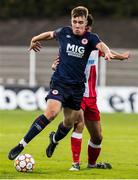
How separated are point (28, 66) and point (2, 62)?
3.78 feet

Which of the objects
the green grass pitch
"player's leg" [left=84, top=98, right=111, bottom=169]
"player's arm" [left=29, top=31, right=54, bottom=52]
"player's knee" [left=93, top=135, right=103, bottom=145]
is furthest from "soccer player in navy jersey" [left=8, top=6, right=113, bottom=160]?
the green grass pitch

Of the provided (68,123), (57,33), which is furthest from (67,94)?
(57,33)

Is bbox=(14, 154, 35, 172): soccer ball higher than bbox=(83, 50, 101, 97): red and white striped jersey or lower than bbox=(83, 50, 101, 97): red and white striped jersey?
lower

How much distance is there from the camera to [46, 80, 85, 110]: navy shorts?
42.8ft

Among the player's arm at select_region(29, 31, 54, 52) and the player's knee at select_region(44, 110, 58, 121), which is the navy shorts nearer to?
the player's knee at select_region(44, 110, 58, 121)

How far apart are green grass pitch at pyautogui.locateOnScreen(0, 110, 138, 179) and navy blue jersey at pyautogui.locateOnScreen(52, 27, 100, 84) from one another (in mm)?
1409

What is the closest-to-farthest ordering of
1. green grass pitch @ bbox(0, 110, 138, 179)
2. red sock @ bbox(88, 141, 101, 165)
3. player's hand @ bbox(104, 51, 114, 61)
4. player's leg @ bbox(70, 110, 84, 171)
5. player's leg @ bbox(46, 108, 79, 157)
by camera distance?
player's hand @ bbox(104, 51, 114, 61) → green grass pitch @ bbox(0, 110, 138, 179) → player's leg @ bbox(46, 108, 79, 157) → player's leg @ bbox(70, 110, 84, 171) → red sock @ bbox(88, 141, 101, 165)

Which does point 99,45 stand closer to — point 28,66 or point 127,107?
point 127,107

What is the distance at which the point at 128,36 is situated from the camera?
5106cm

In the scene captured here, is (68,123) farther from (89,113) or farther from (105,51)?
(105,51)

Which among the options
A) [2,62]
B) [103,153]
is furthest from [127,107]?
[103,153]

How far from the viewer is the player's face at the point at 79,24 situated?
12.9 metres

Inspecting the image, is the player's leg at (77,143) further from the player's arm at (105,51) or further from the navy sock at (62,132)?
the player's arm at (105,51)

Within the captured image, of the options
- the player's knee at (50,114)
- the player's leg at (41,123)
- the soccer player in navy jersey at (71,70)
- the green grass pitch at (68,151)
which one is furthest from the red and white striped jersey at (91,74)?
the green grass pitch at (68,151)
